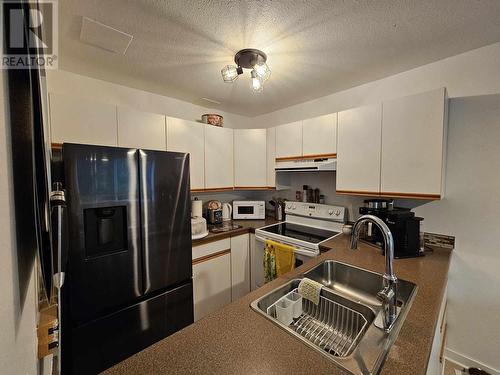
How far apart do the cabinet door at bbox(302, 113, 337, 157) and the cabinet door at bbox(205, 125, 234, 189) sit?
33.8 inches

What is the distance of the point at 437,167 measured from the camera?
4.56ft

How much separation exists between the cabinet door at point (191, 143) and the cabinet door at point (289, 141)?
83 centimetres

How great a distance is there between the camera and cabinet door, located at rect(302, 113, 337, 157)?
6.23ft

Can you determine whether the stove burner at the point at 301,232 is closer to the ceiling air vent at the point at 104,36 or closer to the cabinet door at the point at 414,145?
the cabinet door at the point at 414,145

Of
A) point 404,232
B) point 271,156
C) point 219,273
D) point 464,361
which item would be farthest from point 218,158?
point 464,361

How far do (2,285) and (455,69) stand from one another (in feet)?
7.89

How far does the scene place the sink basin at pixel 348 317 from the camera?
754 millimetres

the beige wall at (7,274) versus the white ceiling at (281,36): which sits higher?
the white ceiling at (281,36)

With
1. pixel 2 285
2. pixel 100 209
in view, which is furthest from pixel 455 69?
pixel 100 209

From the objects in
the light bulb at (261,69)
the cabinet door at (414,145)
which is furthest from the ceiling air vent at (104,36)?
the cabinet door at (414,145)

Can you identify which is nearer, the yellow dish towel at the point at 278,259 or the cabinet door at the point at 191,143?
the yellow dish towel at the point at 278,259

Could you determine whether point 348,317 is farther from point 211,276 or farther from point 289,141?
point 289,141

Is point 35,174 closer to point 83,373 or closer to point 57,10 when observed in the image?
point 57,10

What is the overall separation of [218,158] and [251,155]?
401 millimetres
